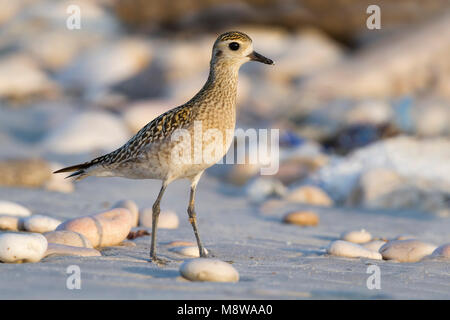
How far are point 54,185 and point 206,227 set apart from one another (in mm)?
2016

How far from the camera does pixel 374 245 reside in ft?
17.8

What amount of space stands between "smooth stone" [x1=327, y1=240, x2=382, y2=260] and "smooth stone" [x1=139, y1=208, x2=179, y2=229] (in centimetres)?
156

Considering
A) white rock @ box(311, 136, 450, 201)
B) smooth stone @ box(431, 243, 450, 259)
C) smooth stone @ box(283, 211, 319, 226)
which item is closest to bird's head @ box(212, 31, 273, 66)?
smooth stone @ box(431, 243, 450, 259)

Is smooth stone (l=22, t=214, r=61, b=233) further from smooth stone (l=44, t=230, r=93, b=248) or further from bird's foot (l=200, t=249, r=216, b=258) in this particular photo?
bird's foot (l=200, t=249, r=216, b=258)

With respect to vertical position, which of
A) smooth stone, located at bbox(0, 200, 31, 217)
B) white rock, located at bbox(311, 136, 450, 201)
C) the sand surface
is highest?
white rock, located at bbox(311, 136, 450, 201)

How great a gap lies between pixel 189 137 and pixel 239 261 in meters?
0.84

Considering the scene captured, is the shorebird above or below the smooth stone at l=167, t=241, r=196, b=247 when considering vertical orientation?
above

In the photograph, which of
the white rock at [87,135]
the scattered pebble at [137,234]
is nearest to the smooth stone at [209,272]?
the scattered pebble at [137,234]

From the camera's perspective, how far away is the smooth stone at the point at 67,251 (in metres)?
4.35

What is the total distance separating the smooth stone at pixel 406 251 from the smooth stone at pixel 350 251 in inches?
3.4

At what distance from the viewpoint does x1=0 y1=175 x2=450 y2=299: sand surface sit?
11.6 feet

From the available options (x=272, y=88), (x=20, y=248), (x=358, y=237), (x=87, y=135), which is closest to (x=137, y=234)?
(x=20, y=248)

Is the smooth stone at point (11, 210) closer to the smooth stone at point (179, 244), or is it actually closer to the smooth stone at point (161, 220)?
the smooth stone at point (161, 220)
